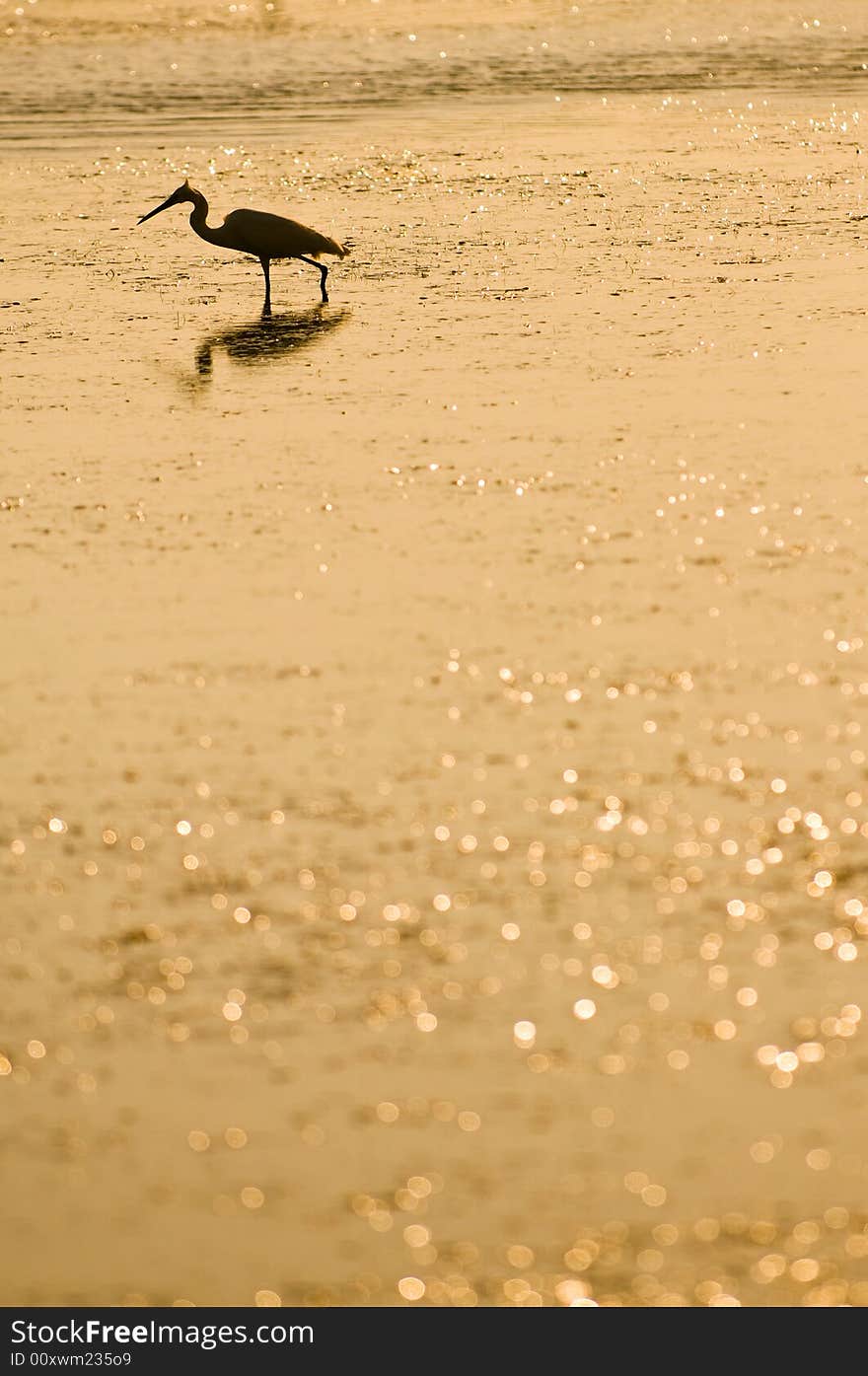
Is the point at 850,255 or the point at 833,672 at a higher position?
the point at 850,255

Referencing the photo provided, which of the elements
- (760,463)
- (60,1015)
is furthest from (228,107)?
(60,1015)

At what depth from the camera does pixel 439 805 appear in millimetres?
5805

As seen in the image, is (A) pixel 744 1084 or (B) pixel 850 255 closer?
(A) pixel 744 1084

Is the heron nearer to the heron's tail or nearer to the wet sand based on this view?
the heron's tail

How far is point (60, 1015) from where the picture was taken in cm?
482

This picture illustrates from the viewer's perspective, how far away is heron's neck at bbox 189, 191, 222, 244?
44.6 ft

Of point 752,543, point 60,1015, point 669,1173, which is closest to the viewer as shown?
point 669,1173

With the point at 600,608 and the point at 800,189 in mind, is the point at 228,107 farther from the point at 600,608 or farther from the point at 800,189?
the point at 600,608

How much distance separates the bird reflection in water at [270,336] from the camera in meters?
11.5

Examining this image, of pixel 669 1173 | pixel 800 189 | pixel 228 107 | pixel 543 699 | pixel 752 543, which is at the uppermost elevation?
pixel 228 107

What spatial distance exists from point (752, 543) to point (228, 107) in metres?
Result: 14.6

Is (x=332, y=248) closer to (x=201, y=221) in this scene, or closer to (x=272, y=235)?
(x=272, y=235)

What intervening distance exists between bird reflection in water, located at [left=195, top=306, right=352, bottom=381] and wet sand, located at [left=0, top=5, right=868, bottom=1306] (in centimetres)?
4

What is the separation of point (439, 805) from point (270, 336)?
6.66m
